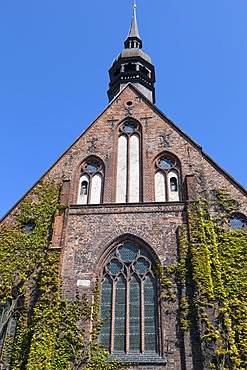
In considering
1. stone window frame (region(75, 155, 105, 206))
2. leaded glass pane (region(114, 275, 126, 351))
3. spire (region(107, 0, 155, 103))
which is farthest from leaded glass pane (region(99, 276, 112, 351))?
spire (region(107, 0, 155, 103))

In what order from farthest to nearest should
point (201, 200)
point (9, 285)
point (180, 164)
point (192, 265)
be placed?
point (180, 164) → point (201, 200) → point (9, 285) → point (192, 265)

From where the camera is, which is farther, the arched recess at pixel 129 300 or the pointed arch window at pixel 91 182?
the pointed arch window at pixel 91 182

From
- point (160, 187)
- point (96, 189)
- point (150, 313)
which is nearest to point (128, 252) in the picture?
point (150, 313)

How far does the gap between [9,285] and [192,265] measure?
694cm

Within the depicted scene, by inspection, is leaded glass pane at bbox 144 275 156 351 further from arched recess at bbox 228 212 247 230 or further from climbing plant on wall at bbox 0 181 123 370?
arched recess at bbox 228 212 247 230

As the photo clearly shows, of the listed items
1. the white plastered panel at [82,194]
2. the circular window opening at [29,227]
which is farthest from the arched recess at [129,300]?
the circular window opening at [29,227]

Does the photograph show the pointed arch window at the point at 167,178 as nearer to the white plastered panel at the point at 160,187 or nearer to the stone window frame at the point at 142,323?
the white plastered panel at the point at 160,187

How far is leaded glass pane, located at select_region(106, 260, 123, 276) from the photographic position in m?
14.8

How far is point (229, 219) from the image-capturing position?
1550 centimetres

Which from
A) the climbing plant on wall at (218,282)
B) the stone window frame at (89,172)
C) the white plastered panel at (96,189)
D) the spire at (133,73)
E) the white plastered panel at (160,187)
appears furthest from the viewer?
the spire at (133,73)

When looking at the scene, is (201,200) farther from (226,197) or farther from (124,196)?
(124,196)

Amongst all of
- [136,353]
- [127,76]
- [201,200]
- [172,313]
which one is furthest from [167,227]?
[127,76]

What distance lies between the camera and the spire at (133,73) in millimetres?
25094

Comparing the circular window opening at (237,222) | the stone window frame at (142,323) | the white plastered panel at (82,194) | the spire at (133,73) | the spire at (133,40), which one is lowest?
the stone window frame at (142,323)
